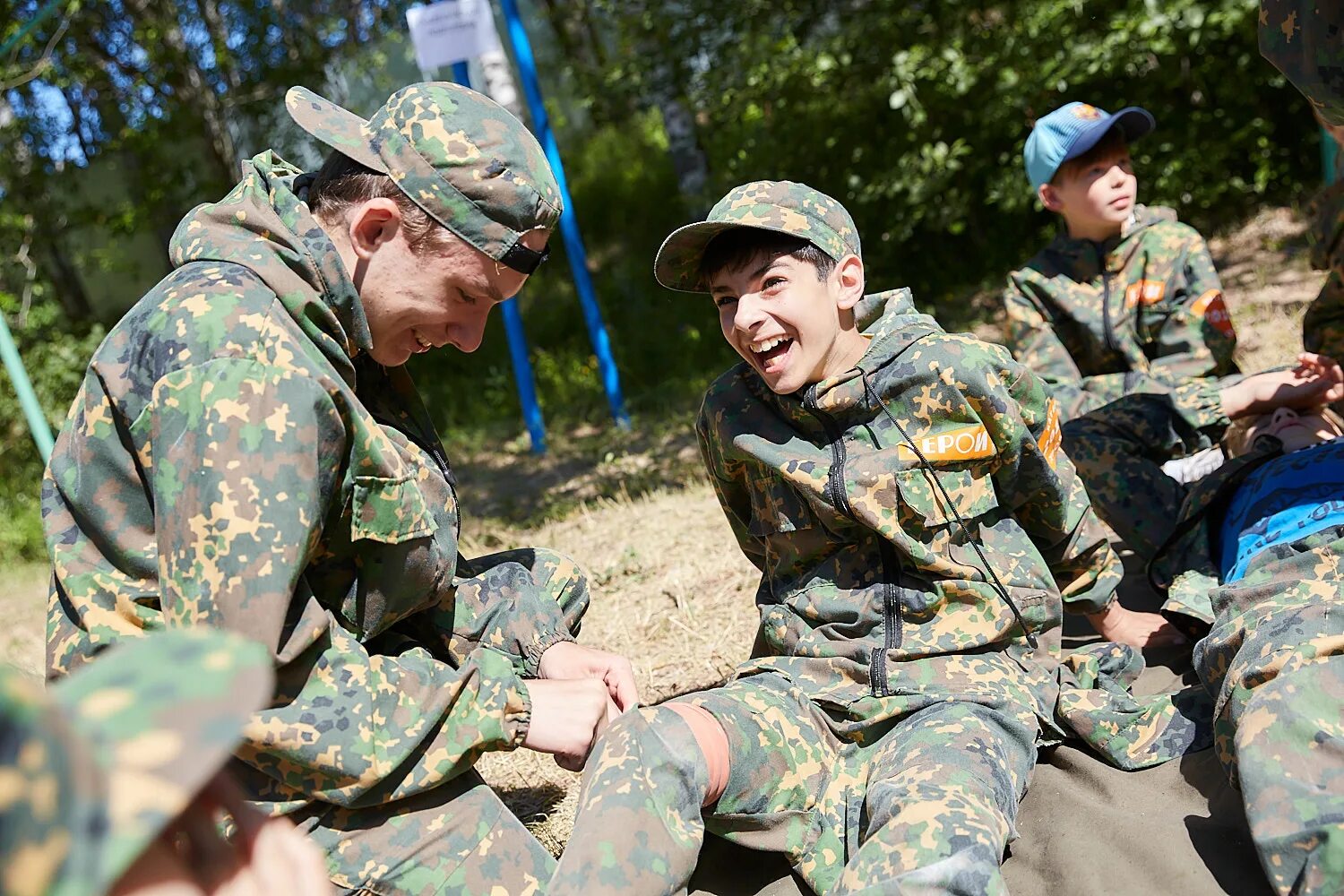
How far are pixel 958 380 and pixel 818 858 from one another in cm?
110

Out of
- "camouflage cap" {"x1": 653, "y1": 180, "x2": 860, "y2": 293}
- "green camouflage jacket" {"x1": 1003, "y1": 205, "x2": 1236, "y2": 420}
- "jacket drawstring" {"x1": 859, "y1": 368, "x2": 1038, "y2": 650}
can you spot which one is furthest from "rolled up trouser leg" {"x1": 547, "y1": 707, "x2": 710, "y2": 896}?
"green camouflage jacket" {"x1": 1003, "y1": 205, "x2": 1236, "y2": 420}

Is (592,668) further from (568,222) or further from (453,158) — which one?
(568,222)

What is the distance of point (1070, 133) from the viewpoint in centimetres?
454

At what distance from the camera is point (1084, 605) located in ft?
10.7

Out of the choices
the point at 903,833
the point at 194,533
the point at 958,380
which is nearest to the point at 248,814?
the point at 194,533

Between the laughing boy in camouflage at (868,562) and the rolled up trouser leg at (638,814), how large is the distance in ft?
0.07

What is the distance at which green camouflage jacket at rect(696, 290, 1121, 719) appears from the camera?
2.79m

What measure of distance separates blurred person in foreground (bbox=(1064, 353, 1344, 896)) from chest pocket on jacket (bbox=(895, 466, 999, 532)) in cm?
61

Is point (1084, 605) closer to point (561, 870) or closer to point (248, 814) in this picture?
point (561, 870)

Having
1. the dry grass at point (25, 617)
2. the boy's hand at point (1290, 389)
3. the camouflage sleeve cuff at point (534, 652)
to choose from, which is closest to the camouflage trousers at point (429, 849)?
the camouflage sleeve cuff at point (534, 652)

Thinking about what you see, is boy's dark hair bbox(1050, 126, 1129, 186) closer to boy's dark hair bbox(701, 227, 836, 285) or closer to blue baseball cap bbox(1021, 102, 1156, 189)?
blue baseball cap bbox(1021, 102, 1156, 189)

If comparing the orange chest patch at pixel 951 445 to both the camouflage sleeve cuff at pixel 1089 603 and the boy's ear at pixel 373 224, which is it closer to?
the camouflage sleeve cuff at pixel 1089 603

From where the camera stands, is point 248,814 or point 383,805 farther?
point 383,805

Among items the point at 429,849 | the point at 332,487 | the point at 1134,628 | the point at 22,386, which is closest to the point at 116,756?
the point at 332,487
